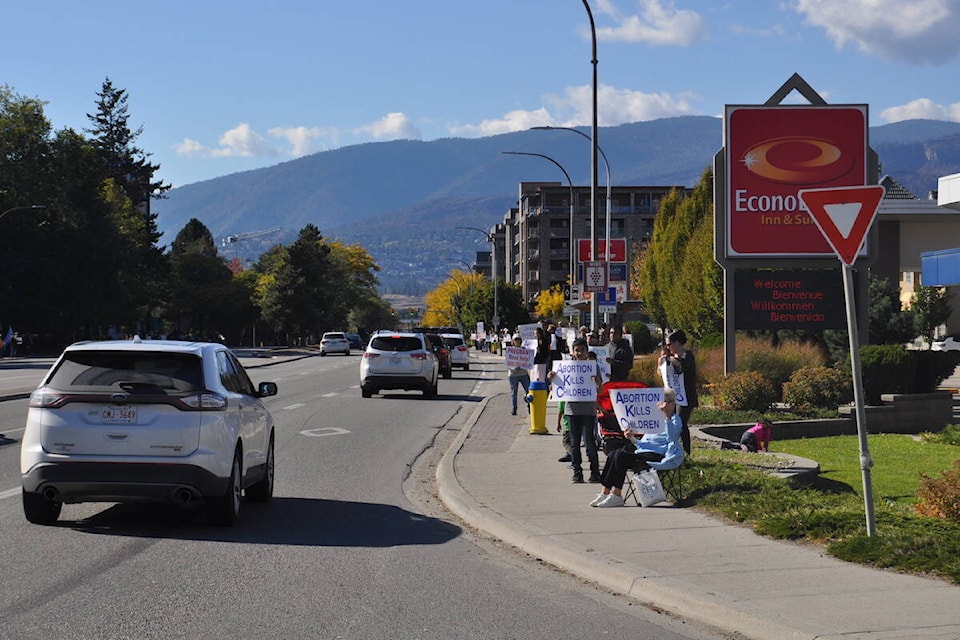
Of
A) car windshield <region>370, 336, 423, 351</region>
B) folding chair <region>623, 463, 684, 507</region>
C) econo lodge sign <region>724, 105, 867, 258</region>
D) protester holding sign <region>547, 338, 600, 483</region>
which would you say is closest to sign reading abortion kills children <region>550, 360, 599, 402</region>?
protester holding sign <region>547, 338, 600, 483</region>

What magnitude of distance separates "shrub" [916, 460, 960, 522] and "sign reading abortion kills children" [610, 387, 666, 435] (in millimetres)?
2762

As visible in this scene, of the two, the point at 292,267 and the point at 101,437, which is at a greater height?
the point at 292,267

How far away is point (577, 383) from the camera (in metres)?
14.1

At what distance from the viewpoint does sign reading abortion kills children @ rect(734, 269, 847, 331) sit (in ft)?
85.1

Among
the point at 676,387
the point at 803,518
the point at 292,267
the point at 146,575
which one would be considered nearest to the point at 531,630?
the point at 146,575

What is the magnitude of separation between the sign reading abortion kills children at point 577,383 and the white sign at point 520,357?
10245mm

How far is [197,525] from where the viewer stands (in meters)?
11.5

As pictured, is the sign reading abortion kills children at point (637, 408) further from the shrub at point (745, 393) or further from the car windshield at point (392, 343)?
the car windshield at point (392, 343)

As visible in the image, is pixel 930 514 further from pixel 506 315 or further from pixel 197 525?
pixel 506 315

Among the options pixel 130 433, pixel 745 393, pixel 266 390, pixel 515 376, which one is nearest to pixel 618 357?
pixel 745 393

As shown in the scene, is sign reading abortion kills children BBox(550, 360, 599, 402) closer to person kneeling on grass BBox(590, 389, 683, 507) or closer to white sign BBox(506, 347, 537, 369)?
person kneeling on grass BBox(590, 389, 683, 507)

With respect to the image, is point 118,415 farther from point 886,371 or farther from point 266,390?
point 886,371

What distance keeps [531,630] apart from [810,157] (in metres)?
20.9

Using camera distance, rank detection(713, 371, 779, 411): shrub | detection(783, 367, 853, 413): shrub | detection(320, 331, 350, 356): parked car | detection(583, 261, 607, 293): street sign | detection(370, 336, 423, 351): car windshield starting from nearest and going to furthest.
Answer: detection(713, 371, 779, 411): shrub
detection(783, 367, 853, 413): shrub
detection(583, 261, 607, 293): street sign
detection(370, 336, 423, 351): car windshield
detection(320, 331, 350, 356): parked car
